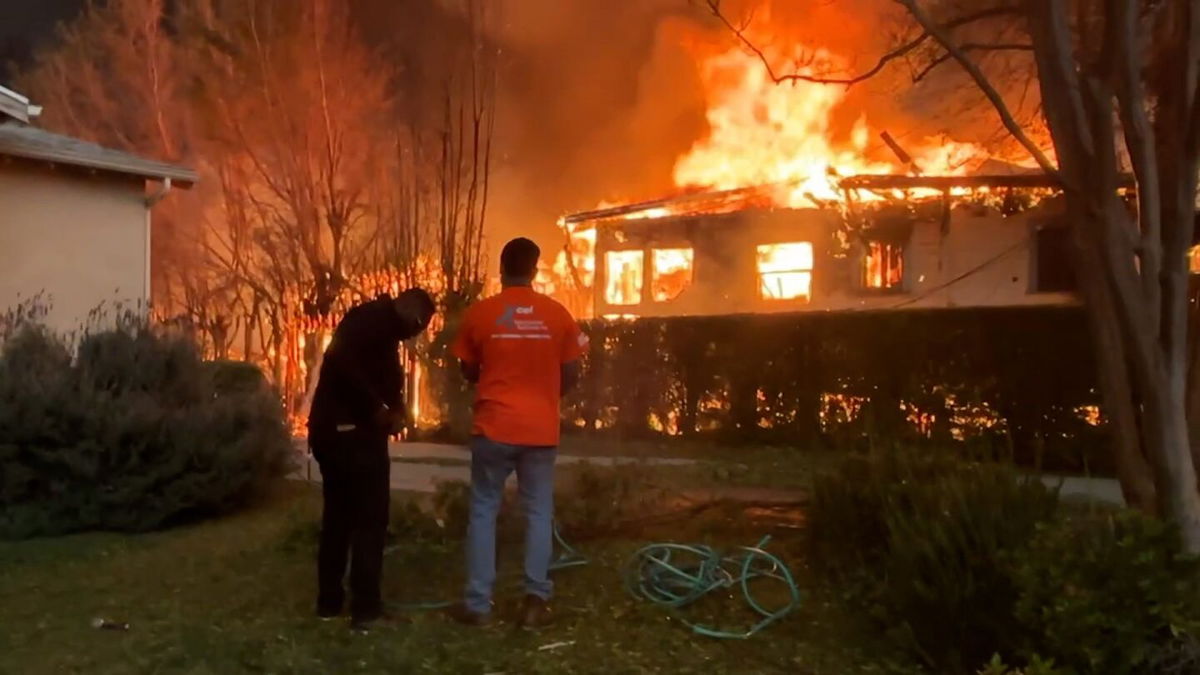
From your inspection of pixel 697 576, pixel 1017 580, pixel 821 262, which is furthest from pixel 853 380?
pixel 1017 580

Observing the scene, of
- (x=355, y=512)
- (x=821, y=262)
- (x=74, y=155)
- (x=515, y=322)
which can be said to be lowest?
(x=355, y=512)

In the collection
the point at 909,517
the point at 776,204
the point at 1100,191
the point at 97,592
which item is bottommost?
the point at 97,592

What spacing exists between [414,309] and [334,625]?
1.45 metres

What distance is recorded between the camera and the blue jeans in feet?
16.7

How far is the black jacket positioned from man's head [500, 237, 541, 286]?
480 millimetres

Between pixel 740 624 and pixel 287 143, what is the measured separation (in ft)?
58.1

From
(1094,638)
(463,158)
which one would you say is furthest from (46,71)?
(1094,638)

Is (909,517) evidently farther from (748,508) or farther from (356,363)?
(356,363)

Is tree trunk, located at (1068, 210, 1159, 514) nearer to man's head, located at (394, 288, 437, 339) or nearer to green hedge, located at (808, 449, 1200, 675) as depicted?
green hedge, located at (808, 449, 1200, 675)

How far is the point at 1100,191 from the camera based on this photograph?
Answer: 4.93 m

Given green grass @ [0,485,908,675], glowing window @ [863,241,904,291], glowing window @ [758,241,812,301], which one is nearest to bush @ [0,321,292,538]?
green grass @ [0,485,908,675]

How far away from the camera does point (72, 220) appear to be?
13.9 m

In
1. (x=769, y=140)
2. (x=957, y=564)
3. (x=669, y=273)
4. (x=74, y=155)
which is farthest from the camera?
(x=769, y=140)

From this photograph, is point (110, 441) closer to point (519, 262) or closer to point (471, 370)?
point (471, 370)
